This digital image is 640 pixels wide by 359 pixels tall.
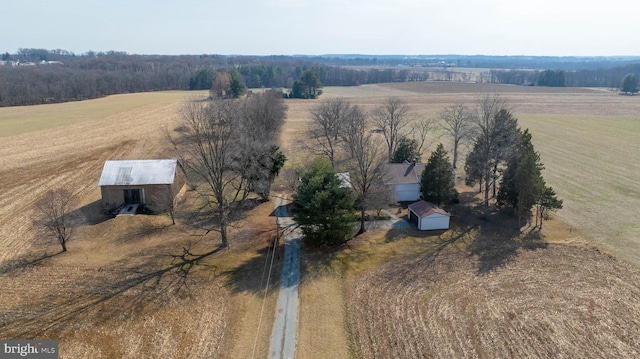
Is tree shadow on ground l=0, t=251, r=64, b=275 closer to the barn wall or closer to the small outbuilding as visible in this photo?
the barn wall

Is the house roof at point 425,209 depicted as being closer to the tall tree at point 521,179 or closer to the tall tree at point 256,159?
the tall tree at point 521,179

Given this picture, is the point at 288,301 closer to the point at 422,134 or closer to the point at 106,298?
the point at 106,298

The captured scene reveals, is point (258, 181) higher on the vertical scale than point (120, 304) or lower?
higher

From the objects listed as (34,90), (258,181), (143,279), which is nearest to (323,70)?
(34,90)

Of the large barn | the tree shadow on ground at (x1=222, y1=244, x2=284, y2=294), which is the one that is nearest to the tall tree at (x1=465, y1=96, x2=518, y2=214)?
the tree shadow on ground at (x1=222, y1=244, x2=284, y2=294)

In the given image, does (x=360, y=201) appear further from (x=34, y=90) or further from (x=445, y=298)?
(x=34, y=90)

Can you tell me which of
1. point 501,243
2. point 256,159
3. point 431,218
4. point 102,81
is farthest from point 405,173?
point 102,81
